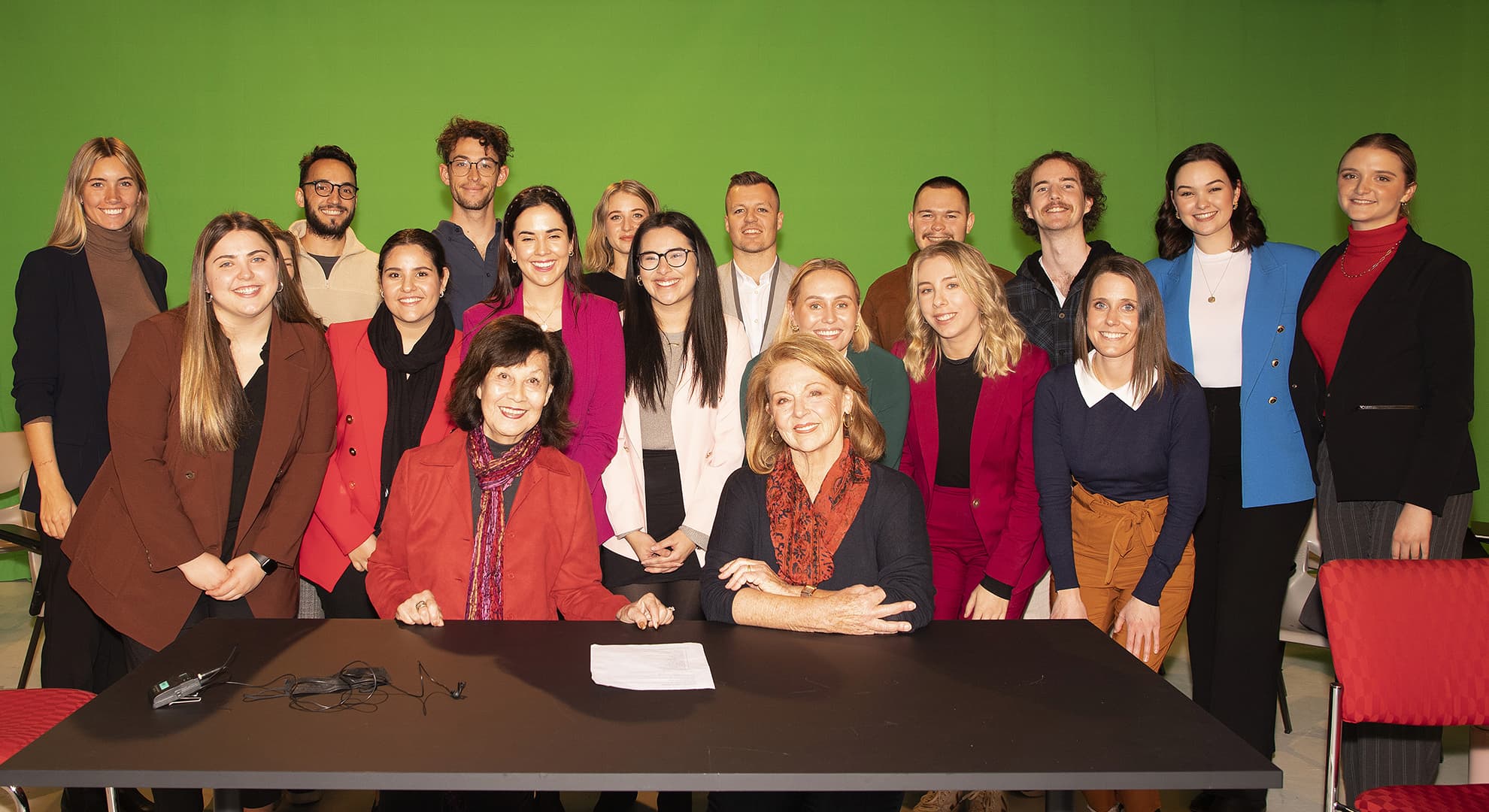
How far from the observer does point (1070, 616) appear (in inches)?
122

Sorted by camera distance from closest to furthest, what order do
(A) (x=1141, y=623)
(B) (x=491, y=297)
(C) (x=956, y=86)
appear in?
(A) (x=1141, y=623) → (B) (x=491, y=297) → (C) (x=956, y=86)

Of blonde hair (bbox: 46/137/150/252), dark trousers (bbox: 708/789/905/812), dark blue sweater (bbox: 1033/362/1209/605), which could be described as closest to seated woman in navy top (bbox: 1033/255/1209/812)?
dark blue sweater (bbox: 1033/362/1209/605)

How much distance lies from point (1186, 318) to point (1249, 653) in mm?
1119

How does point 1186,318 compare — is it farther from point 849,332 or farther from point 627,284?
point 627,284

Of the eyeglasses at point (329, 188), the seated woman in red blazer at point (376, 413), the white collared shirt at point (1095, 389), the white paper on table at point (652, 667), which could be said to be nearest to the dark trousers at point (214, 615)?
the seated woman in red blazer at point (376, 413)

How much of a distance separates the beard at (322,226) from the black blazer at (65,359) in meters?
0.92

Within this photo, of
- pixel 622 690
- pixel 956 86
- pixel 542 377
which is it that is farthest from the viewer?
pixel 956 86

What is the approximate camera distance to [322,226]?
4305mm

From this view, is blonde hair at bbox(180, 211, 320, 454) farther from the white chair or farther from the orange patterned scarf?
the white chair

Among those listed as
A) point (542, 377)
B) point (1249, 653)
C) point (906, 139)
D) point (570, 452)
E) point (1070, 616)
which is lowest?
point (1249, 653)

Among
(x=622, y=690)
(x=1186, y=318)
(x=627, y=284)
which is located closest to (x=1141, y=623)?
(x=1186, y=318)

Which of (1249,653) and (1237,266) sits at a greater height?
(1237,266)

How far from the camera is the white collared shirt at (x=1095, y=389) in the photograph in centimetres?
311

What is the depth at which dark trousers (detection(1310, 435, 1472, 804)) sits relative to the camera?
10.4 ft
